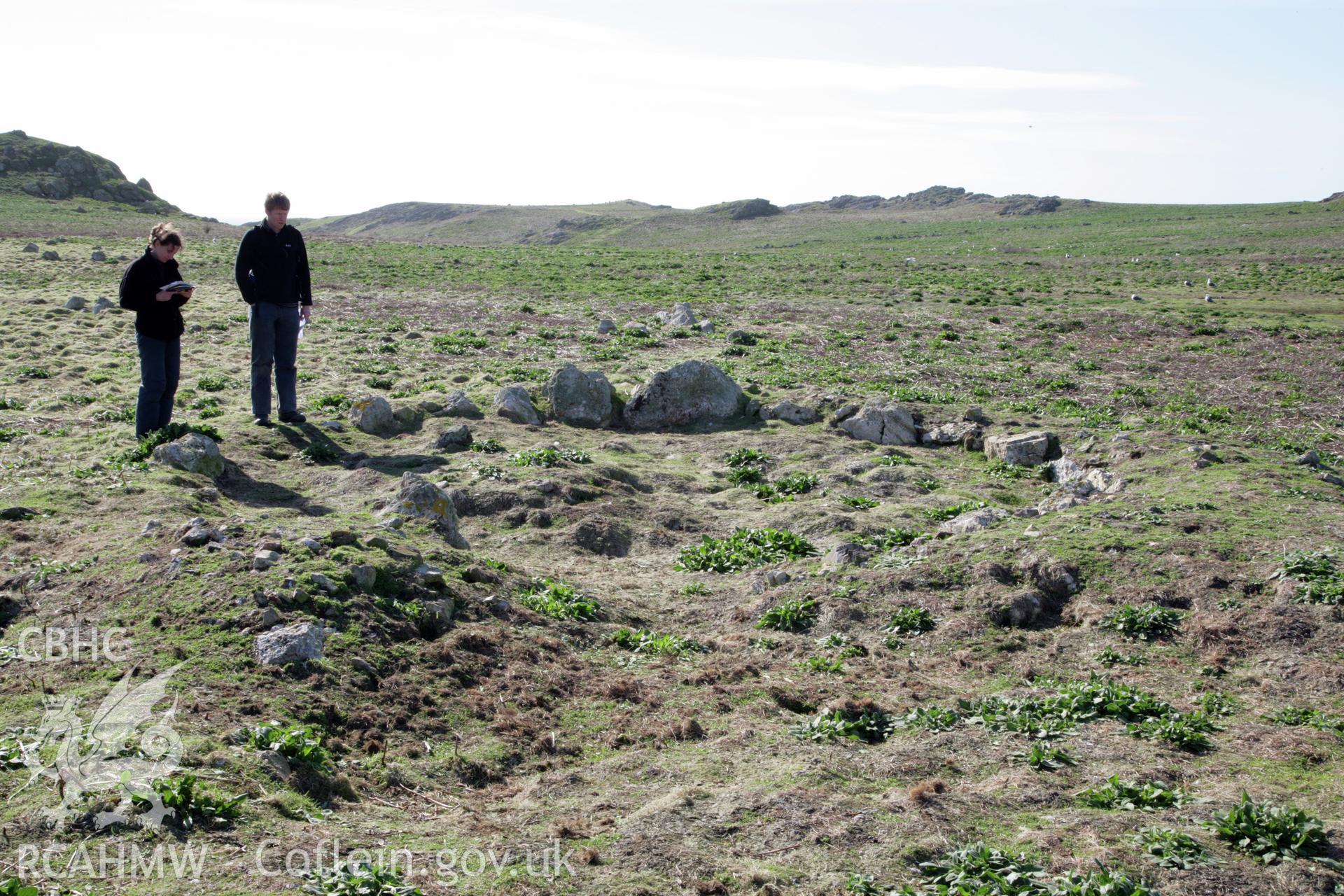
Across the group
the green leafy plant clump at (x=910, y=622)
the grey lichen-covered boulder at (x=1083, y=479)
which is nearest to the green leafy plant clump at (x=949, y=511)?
the grey lichen-covered boulder at (x=1083, y=479)

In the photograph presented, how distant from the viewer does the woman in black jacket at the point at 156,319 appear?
31.1 ft

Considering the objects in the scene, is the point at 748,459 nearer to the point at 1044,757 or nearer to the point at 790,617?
the point at 790,617

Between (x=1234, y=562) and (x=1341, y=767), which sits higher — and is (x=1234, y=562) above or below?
above

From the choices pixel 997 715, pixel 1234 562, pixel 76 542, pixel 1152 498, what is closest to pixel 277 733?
pixel 76 542

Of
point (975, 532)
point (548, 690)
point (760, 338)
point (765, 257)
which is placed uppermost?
point (765, 257)

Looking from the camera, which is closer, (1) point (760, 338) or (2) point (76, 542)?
(2) point (76, 542)

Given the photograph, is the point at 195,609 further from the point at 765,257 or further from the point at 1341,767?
the point at 765,257

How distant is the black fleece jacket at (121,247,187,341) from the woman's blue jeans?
11 centimetres

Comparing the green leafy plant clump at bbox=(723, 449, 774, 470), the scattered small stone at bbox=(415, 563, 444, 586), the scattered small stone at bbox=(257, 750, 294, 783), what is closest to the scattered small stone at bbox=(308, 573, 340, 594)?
the scattered small stone at bbox=(415, 563, 444, 586)

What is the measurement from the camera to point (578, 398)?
13438 mm

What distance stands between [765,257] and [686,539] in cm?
4004

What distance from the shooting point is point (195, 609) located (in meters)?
5.95

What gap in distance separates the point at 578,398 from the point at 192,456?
215 inches

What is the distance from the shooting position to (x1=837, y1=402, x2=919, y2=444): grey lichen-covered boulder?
1282cm
